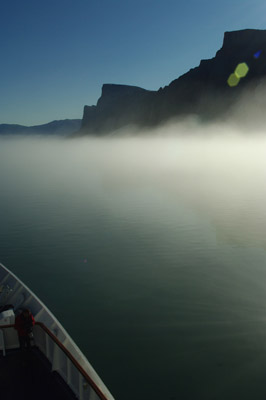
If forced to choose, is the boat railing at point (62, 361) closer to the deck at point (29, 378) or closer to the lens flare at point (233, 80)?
the deck at point (29, 378)

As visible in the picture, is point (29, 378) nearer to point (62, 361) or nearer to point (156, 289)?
point (62, 361)

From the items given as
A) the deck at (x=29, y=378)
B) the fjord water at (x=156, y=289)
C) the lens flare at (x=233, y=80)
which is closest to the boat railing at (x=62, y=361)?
the deck at (x=29, y=378)

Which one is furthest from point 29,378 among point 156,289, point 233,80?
point 233,80

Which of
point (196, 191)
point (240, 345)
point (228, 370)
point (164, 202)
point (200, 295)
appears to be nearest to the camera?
point (228, 370)

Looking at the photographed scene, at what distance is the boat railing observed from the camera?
9359mm

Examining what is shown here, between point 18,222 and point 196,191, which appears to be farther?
point 196,191

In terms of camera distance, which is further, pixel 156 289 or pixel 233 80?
pixel 233 80

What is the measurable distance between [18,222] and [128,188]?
121 feet

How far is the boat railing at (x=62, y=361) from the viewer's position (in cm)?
936

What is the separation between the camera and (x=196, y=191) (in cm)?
7025

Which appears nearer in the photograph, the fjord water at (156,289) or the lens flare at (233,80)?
the fjord water at (156,289)

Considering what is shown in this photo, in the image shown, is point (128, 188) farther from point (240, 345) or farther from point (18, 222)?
point (240, 345)

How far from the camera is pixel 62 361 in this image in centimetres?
1068

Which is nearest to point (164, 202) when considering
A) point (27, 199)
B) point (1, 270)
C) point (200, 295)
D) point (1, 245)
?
point (27, 199)
